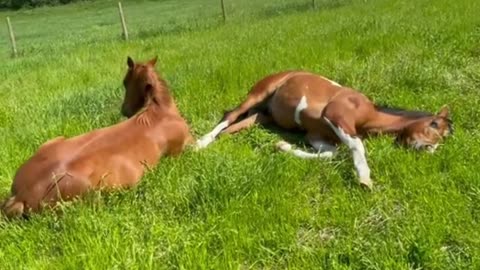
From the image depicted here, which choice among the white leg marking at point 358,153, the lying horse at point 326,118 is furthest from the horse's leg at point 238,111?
the white leg marking at point 358,153

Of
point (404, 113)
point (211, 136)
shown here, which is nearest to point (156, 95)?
point (211, 136)

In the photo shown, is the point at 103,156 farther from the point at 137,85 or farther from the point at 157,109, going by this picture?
the point at 137,85

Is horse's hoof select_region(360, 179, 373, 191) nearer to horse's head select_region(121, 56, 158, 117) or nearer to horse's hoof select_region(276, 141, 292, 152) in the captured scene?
horse's hoof select_region(276, 141, 292, 152)

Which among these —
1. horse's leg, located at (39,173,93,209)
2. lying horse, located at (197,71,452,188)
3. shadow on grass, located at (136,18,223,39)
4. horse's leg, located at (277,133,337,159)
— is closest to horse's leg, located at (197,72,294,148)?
lying horse, located at (197,71,452,188)

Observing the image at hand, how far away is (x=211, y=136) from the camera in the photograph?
670 centimetres

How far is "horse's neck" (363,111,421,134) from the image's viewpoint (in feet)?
19.0

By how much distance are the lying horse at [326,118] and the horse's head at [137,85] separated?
2.66 feet

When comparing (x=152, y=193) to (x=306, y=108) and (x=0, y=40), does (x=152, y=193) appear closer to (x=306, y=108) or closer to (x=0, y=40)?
(x=306, y=108)

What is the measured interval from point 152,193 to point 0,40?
40.5m

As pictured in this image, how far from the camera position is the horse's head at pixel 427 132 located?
17.5 ft

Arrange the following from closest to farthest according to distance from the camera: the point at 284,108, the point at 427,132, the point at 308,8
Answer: the point at 427,132 → the point at 284,108 → the point at 308,8

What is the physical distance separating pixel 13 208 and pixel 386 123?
11.8ft

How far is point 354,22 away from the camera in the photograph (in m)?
13.0

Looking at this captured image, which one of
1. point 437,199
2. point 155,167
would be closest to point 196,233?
point 155,167
